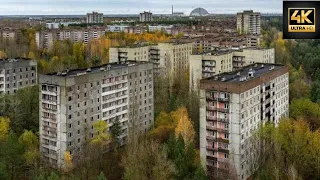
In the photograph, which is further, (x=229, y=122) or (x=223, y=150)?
(x=223, y=150)

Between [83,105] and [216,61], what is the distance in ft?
31.9

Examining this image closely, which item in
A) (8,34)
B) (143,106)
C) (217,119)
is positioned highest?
(8,34)

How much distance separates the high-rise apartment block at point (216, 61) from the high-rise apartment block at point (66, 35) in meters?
21.9

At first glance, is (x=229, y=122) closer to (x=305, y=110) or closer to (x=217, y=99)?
(x=217, y=99)

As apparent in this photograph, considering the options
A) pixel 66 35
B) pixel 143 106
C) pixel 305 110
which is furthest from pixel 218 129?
pixel 66 35

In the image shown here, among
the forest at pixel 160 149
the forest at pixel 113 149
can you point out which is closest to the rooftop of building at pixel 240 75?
the forest at pixel 160 149

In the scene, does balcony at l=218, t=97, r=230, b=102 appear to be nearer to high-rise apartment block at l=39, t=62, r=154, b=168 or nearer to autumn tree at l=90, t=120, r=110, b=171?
high-rise apartment block at l=39, t=62, r=154, b=168

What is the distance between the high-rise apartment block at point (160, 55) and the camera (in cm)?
2820

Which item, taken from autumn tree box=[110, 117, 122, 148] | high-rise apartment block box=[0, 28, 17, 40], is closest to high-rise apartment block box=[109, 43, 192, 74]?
autumn tree box=[110, 117, 122, 148]

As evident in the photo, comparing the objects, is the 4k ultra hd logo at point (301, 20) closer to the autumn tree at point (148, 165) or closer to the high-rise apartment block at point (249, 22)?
the autumn tree at point (148, 165)

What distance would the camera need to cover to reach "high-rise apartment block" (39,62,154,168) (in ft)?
53.8

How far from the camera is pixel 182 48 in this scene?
32.4 meters

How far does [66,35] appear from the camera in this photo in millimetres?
49156

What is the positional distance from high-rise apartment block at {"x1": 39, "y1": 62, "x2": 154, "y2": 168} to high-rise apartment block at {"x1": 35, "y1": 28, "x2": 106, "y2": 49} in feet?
82.2
